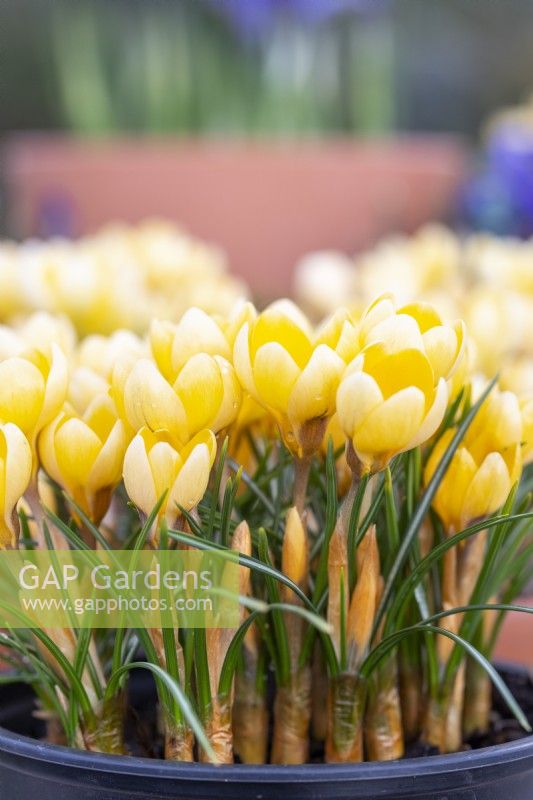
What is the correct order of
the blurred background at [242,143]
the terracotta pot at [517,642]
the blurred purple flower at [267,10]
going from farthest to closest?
the blurred purple flower at [267,10]
the blurred background at [242,143]
the terracotta pot at [517,642]

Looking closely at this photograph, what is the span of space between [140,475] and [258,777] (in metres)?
0.10

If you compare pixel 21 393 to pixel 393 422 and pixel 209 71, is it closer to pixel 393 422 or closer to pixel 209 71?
pixel 393 422

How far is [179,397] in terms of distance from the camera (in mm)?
378

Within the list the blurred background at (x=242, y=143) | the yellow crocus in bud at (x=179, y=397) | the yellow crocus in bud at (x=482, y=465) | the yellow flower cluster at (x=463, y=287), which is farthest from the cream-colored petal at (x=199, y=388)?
the blurred background at (x=242, y=143)

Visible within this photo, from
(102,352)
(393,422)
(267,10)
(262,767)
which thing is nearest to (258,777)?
(262,767)

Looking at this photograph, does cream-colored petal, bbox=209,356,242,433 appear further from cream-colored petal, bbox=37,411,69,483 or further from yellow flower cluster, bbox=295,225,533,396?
yellow flower cluster, bbox=295,225,533,396

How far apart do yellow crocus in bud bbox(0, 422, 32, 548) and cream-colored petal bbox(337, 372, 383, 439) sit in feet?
0.35

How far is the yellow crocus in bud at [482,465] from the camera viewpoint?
0.41 metres

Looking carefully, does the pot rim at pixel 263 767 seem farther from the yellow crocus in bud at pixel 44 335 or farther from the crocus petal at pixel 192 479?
the yellow crocus in bud at pixel 44 335

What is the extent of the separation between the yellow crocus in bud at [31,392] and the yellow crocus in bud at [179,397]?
0.11ft

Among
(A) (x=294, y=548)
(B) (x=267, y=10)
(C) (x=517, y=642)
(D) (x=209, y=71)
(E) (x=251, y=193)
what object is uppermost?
(B) (x=267, y=10)

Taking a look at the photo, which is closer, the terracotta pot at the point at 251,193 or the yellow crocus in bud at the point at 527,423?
the yellow crocus in bud at the point at 527,423

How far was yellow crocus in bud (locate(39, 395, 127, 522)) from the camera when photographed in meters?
0.40

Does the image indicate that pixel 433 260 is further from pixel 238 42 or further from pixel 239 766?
pixel 238 42
